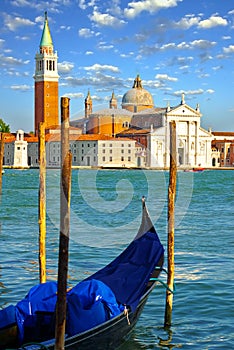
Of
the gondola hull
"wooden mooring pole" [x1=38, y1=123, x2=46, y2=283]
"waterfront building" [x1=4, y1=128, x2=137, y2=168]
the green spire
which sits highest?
the green spire

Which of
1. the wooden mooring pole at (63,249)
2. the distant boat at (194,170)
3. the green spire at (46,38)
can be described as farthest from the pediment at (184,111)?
the wooden mooring pole at (63,249)

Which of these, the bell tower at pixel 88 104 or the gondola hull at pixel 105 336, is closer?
the gondola hull at pixel 105 336

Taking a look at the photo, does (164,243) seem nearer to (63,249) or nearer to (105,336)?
(105,336)

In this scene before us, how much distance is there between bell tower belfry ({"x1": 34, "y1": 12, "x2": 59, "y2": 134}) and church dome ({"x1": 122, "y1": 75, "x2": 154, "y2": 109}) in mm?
6533

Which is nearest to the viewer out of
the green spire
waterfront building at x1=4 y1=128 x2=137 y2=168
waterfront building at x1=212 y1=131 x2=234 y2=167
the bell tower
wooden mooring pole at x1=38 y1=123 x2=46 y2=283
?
wooden mooring pole at x1=38 y1=123 x2=46 y2=283

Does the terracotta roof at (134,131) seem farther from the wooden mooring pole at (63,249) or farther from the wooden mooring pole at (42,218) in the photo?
the wooden mooring pole at (63,249)

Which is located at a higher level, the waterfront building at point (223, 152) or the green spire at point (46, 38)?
the green spire at point (46, 38)

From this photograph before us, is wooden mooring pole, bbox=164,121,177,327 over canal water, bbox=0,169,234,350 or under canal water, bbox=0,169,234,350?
over

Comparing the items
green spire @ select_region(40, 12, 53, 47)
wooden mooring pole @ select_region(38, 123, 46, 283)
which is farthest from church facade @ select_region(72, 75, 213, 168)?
wooden mooring pole @ select_region(38, 123, 46, 283)

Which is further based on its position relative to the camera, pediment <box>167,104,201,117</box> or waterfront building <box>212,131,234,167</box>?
waterfront building <box>212,131,234,167</box>

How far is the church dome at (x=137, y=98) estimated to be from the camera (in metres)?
44.2

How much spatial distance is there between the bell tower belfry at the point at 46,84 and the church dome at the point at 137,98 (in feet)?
21.4

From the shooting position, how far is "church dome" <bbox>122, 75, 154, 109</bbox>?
4416 centimetres

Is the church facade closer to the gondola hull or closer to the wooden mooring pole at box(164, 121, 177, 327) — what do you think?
the wooden mooring pole at box(164, 121, 177, 327)
